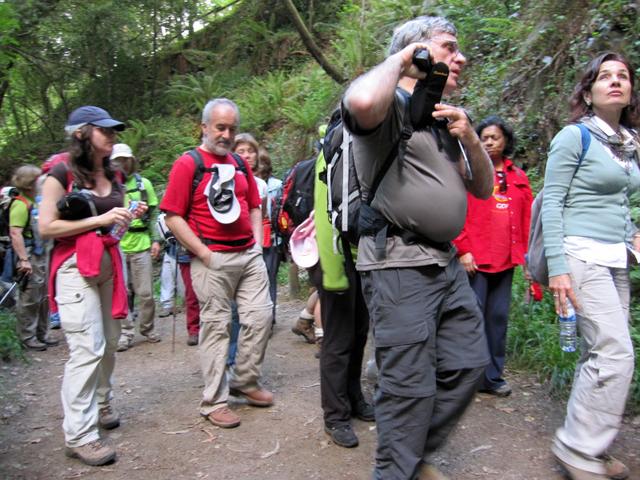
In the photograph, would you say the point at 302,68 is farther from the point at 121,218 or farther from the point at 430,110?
the point at 430,110

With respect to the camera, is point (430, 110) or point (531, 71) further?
point (531, 71)

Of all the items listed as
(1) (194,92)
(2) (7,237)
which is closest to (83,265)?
(2) (7,237)

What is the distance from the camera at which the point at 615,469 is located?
127 inches

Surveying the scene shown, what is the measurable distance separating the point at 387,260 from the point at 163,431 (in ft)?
7.84

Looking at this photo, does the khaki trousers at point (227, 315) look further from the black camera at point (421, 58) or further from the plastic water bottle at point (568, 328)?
the black camera at point (421, 58)

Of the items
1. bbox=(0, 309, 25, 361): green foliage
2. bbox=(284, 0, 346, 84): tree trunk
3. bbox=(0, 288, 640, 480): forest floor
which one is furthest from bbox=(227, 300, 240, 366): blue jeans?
bbox=(284, 0, 346, 84): tree trunk

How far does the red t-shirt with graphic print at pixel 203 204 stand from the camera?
4.12m

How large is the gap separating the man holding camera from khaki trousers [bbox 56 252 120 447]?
1945 millimetres

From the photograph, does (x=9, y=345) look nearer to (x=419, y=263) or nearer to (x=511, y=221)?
(x=511, y=221)

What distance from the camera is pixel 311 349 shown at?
6086 mm

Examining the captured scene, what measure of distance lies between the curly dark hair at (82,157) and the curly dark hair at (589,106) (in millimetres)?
2978

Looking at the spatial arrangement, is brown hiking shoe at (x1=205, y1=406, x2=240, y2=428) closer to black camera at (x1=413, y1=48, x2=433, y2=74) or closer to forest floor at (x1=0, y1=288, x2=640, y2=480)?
forest floor at (x1=0, y1=288, x2=640, y2=480)

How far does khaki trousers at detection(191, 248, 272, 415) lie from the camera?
165 inches

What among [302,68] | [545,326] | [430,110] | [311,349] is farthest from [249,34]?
[430,110]
